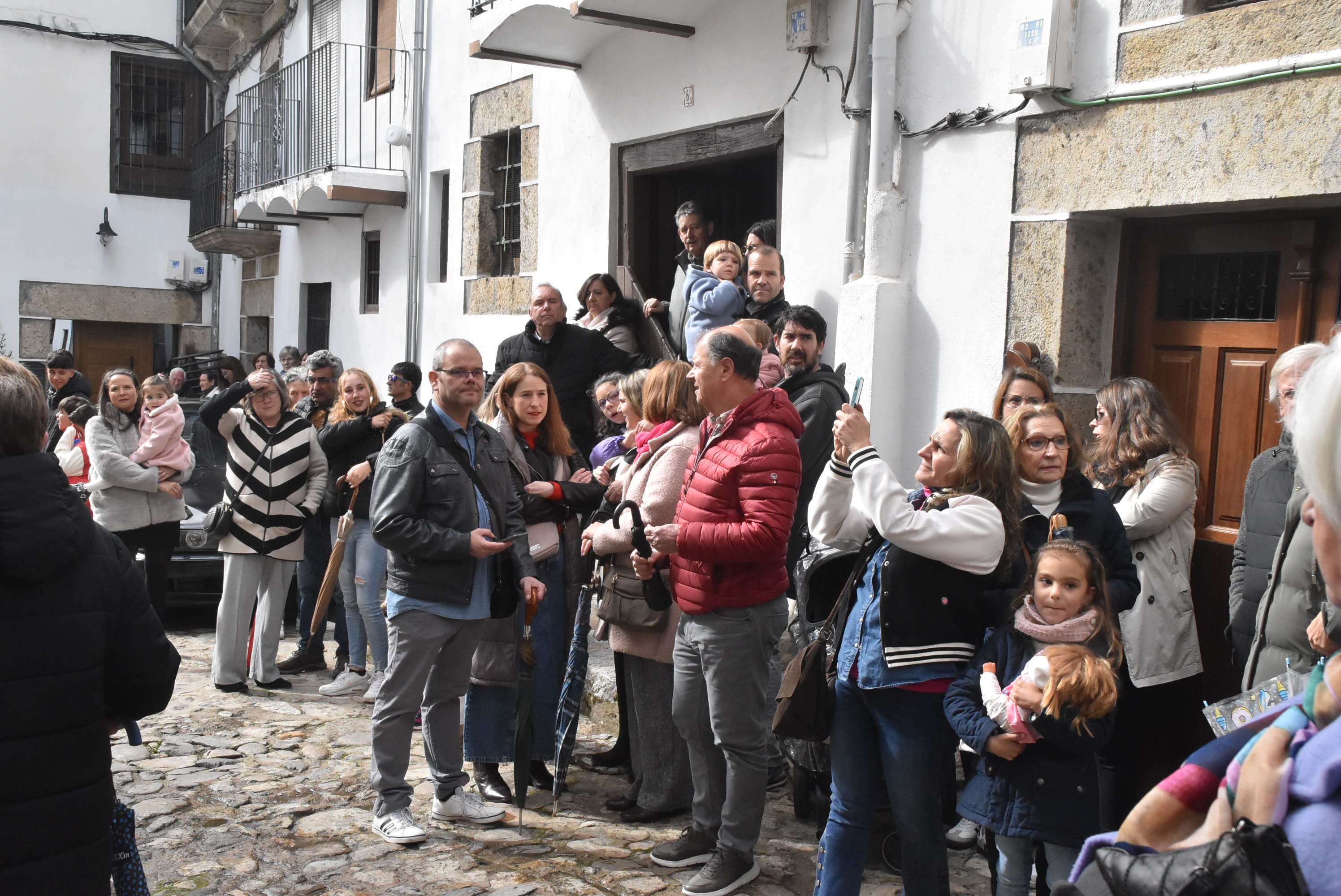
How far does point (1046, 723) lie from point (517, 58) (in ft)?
21.9

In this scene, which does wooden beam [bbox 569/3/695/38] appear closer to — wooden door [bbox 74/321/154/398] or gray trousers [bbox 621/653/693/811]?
gray trousers [bbox 621/653/693/811]

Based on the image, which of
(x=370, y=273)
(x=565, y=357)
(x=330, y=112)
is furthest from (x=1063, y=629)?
(x=330, y=112)

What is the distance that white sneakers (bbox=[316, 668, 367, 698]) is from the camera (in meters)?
6.36

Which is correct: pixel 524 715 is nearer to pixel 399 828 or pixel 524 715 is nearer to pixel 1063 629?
pixel 399 828


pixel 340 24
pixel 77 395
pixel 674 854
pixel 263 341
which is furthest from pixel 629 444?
pixel 263 341

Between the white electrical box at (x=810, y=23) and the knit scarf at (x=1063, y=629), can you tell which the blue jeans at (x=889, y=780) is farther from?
the white electrical box at (x=810, y=23)

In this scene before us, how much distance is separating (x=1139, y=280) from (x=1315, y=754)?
410 cm

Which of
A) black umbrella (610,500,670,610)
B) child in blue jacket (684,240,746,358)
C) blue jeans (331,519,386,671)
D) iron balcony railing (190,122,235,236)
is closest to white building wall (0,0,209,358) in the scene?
iron balcony railing (190,122,235,236)

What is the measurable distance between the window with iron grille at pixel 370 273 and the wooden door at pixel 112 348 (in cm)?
846

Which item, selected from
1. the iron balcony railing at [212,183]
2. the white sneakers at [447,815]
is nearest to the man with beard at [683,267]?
the white sneakers at [447,815]

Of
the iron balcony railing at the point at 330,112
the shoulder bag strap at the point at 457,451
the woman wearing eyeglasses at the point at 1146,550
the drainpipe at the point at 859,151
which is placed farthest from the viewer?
the iron balcony railing at the point at 330,112

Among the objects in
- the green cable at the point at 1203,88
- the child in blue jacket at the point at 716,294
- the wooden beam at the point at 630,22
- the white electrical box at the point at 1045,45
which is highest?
the wooden beam at the point at 630,22

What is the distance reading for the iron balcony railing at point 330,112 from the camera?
37.9 feet

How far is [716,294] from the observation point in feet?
19.5
